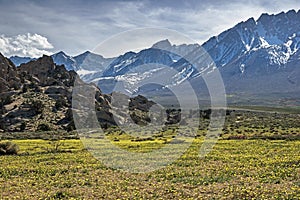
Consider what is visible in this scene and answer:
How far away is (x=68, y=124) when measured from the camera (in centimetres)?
13000

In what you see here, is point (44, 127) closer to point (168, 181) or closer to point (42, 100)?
point (42, 100)

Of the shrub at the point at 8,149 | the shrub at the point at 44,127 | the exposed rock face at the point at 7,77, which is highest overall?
the exposed rock face at the point at 7,77

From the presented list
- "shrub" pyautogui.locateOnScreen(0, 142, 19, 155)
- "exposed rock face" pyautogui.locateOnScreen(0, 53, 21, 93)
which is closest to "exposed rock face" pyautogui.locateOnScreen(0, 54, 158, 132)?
"exposed rock face" pyautogui.locateOnScreen(0, 53, 21, 93)

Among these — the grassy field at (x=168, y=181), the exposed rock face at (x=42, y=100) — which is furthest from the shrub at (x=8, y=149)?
the exposed rock face at (x=42, y=100)

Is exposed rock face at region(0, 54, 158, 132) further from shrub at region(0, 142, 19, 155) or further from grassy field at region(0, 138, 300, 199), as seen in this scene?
grassy field at region(0, 138, 300, 199)

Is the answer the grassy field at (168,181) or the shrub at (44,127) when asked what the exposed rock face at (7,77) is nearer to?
the shrub at (44,127)

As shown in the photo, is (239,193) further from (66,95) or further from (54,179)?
(66,95)

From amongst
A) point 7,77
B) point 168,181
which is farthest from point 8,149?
point 7,77

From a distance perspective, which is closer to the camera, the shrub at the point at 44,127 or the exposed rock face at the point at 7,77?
Result: the shrub at the point at 44,127

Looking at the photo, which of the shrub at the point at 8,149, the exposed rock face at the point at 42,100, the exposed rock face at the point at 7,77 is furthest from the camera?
the exposed rock face at the point at 7,77

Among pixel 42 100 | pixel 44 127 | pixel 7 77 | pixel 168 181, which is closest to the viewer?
pixel 168 181

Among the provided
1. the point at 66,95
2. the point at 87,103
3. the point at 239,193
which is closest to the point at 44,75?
the point at 66,95

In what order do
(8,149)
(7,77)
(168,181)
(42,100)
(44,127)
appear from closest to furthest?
(168,181), (8,149), (44,127), (42,100), (7,77)

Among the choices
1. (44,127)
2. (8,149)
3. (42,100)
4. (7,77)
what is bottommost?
(44,127)
